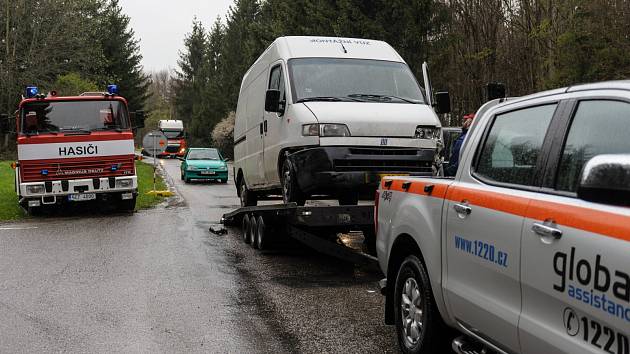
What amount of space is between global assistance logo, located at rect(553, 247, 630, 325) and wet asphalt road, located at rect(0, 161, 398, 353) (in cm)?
241

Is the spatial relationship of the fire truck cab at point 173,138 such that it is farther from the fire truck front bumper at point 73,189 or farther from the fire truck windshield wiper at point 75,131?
the fire truck windshield wiper at point 75,131

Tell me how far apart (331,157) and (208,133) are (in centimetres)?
5810

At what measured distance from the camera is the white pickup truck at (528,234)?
2.67 m

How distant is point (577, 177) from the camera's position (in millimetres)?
3129

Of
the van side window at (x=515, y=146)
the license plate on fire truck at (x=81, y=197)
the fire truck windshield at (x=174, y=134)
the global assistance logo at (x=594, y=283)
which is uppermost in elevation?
the fire truck windshield at (x=174, y=134)

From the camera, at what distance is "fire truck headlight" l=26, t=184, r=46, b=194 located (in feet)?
47.6

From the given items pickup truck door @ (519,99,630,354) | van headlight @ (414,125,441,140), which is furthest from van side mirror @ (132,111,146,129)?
pickup truck door @ (519,99,630,354)

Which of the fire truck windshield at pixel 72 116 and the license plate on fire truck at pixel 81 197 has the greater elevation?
the fire truck windshield at pixel 72 116

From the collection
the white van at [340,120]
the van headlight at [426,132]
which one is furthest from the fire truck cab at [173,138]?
the van headlight at [426,132]

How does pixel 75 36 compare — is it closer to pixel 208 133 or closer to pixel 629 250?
pixel 208 133

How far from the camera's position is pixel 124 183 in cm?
1525

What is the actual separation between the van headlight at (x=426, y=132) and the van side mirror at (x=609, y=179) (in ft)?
19.0

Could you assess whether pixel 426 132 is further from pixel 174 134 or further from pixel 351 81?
pixel 174 134

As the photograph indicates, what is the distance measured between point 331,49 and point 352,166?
2297mm
